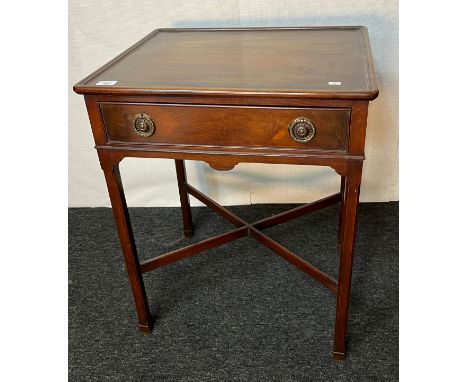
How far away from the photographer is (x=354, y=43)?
54.5 inches

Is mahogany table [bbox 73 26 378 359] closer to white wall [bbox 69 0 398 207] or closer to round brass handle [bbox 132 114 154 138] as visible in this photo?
round brass handle [bbox 132 114 154 138]

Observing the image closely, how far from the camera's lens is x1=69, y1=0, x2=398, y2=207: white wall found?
172 centimetres

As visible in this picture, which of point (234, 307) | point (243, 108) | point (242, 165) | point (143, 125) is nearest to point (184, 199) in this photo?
point (242, 165)

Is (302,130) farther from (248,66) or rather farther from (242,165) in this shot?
(242,165)

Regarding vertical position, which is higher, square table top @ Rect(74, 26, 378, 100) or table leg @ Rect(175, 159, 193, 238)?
square table top @ Rect(74, 26, 378, 100)

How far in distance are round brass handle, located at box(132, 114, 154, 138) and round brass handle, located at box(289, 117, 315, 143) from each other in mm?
359

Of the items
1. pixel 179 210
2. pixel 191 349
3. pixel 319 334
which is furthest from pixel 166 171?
pixel 319 334

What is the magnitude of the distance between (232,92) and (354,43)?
1.67 feet

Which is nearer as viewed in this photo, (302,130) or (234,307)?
(302,130)

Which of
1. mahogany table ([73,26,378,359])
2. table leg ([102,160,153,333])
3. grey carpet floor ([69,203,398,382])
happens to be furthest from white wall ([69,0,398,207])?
table leg ([102,160,153,333])

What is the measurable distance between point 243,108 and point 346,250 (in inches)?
19.0

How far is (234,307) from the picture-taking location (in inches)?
65.4

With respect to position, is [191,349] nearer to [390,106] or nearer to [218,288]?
[218,288]

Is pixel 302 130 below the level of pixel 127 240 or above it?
above
